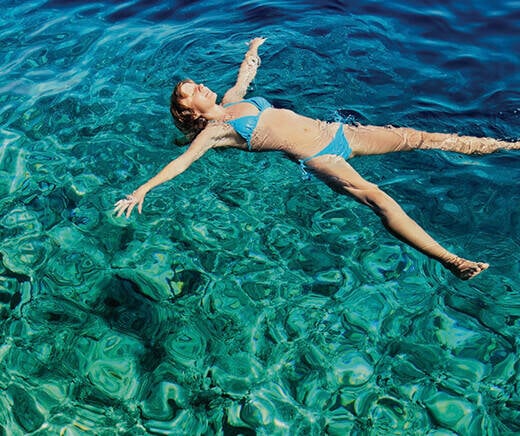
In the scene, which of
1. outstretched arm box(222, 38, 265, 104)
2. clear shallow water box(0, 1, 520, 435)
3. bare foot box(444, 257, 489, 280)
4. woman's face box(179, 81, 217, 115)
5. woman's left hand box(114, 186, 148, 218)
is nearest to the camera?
clear shallow water box(0, 1, 520, 435)

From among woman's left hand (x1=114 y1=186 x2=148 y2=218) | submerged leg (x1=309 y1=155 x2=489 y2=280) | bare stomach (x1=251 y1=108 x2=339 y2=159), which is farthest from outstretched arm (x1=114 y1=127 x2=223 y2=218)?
submerged leg (x1=309 y1=155 x2=489 y2=280)

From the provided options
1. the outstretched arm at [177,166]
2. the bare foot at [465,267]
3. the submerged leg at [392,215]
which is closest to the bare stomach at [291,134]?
the submerged leg at [392,215]

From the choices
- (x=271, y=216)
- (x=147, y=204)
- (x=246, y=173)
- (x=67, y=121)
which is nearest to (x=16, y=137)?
(x=67, y=121)

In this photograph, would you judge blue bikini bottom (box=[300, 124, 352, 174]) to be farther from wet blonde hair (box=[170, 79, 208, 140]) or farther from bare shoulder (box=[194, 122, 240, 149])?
wet blonde hair (box=[170, 79, 208, 140])

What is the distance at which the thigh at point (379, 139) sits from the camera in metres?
5.34

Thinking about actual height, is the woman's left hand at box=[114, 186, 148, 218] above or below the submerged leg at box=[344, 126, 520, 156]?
above

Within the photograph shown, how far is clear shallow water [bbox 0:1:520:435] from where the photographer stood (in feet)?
13.3

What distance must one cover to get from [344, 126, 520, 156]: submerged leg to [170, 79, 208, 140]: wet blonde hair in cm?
135

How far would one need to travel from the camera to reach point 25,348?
14.9 feet

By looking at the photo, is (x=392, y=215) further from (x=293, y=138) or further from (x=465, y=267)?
(x=293, y=138)

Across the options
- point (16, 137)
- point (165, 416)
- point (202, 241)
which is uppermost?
point (16, 137)

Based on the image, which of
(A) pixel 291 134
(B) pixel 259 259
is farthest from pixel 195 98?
(B) pixel 259 259

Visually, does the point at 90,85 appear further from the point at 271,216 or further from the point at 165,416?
the point at 165,416

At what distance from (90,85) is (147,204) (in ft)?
8.83
